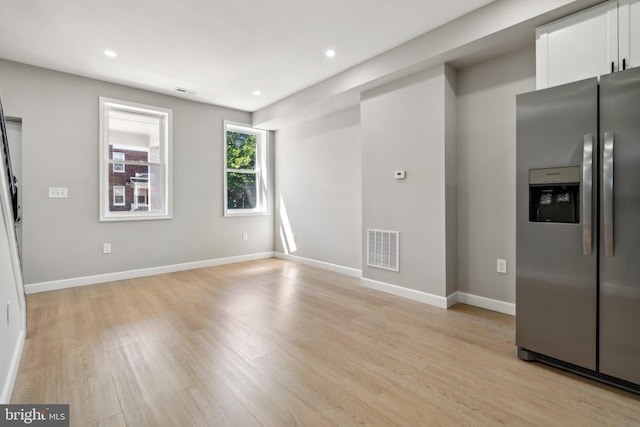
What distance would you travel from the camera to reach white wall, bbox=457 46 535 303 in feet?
9.53

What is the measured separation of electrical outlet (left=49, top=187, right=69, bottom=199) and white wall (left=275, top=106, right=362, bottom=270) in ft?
10.7

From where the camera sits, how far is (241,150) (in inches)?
227

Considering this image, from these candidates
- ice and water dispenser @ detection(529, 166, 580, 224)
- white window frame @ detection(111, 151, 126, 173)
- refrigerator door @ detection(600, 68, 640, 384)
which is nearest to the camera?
refrigerator door @ detection(600, 68, 640, 384)

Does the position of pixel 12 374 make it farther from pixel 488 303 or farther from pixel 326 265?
pixel 488 303

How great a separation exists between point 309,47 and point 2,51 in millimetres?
3437

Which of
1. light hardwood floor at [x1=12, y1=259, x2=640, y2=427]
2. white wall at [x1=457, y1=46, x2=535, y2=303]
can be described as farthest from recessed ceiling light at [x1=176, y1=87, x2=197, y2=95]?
white wall at [x1=457, y1=46, x2=535, y2=303]

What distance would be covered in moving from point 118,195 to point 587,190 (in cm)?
530

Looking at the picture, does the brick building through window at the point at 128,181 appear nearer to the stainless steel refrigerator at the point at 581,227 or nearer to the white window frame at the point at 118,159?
the white window frame at the point at 118,159

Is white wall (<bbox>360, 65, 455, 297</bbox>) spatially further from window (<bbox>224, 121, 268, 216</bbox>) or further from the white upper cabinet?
window (<bbox>224, 121, 268, 216</bbox>)

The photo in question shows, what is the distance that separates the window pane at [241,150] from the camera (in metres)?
5.60

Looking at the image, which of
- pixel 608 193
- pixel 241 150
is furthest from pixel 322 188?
pixel 608 193

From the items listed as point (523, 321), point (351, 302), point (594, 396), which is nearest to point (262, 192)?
point (351, 302)

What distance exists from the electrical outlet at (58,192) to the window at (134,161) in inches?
15.1

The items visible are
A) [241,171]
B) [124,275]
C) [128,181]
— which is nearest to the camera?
[124,275]
